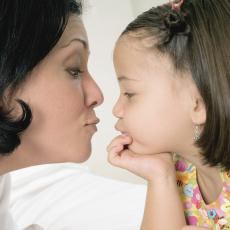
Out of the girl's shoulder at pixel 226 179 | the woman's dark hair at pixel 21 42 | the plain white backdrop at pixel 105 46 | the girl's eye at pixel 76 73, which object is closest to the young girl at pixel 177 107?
the girl's shoulder at pixel 226 179

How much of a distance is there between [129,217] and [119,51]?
2.21 feet

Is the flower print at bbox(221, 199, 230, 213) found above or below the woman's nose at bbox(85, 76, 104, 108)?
below

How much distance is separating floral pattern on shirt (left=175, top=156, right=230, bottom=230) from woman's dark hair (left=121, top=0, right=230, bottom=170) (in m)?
0.13

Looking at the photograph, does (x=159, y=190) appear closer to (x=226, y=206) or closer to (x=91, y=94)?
(x=226, y=206)

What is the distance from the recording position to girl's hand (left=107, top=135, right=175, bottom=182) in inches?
41.3

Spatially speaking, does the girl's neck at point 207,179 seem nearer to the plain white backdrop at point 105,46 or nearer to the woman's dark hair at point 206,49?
the woman's dark hair at point 206,49

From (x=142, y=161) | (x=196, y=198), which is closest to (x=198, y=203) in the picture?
(x=196, y=198)

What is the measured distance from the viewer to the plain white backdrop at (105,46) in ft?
7.25

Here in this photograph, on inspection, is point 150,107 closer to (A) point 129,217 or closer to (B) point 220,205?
(B) point 220,205

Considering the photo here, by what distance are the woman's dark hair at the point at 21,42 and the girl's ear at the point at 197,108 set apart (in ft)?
1.18

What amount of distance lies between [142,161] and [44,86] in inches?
13.0

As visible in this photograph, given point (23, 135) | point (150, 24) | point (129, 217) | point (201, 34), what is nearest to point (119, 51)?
point (150, 24)

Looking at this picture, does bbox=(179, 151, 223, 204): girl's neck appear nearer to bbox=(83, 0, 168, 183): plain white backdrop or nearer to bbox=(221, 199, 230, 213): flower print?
bbox=(221, 199, 230, 213): flower print

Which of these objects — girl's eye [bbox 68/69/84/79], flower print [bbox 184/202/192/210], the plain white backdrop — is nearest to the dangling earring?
flower print [bbox 184/202/192/210]
